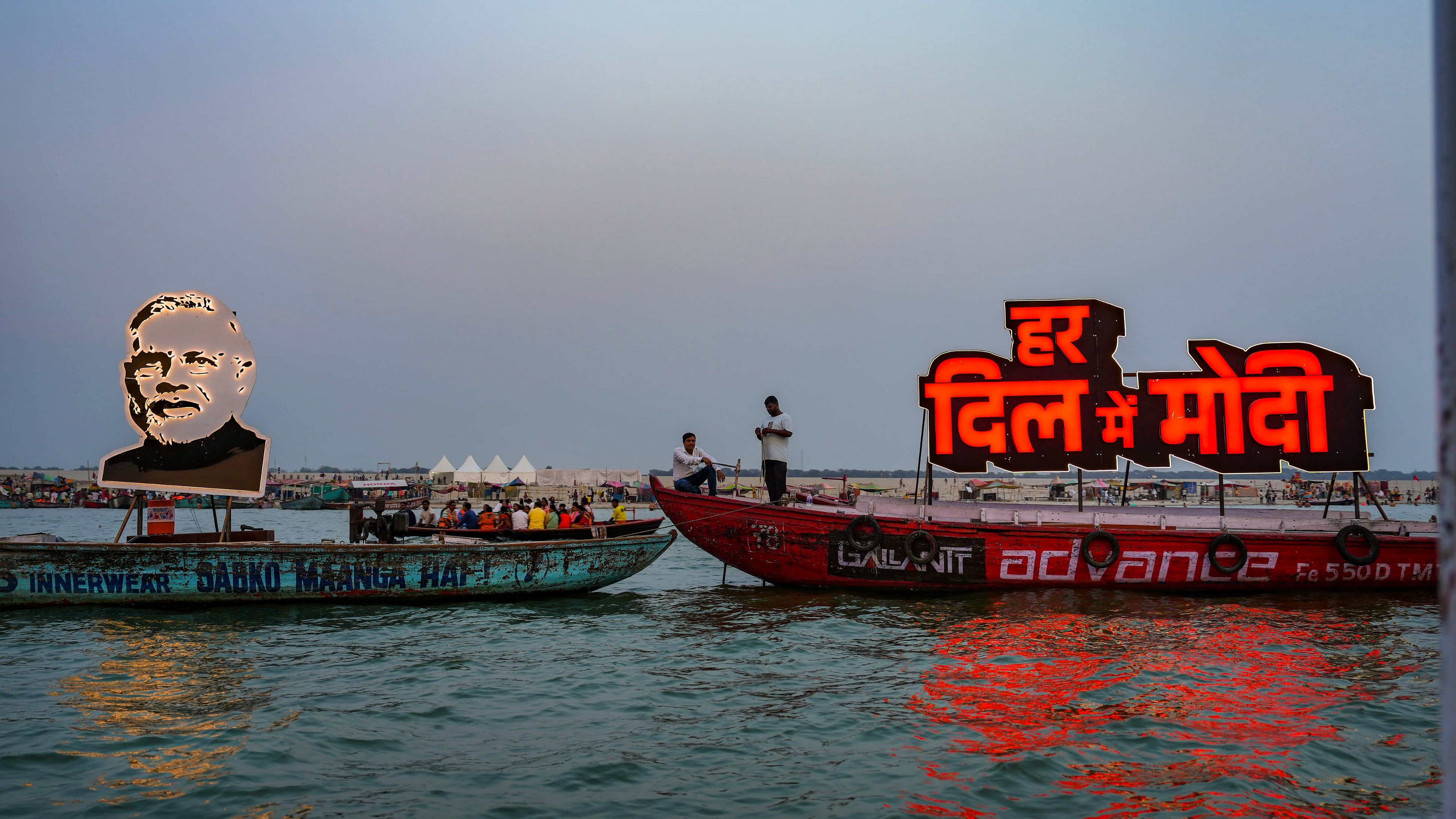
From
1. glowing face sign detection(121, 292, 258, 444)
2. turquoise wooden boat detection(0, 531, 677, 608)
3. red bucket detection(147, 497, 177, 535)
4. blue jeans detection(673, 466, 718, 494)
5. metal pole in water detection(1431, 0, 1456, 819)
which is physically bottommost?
turquoise wooden boat detection(0, 531, 677, 608)

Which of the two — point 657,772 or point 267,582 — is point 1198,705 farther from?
point 267,582

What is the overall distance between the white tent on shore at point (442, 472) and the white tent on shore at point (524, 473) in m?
5.31

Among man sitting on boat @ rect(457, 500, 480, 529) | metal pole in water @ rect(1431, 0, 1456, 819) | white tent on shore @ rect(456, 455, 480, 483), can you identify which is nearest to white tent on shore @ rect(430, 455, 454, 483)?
white tent on shore @ rect(456, 455, 480, 483)

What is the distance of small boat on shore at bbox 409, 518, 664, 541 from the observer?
19.6 m

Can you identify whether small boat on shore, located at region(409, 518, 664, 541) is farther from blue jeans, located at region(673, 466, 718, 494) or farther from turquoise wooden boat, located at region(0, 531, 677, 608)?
turquoise wooden boat, located at region(0, 531, 677, 608)

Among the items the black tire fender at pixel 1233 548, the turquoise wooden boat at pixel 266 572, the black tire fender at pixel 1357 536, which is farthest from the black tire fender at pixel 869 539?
the black tire fender at pixel 1357 536

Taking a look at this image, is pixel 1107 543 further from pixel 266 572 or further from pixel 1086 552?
pixel 266 572

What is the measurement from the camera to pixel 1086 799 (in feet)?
21.0

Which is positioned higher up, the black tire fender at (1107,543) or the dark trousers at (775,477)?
the dark trousers at (775,477)

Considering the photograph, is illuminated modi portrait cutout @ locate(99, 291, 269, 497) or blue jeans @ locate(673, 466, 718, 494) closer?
illuminated modi portrait cutout @ locate(99, 291, 269, 497)

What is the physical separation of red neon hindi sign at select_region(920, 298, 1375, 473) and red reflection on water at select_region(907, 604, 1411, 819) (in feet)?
A: 11.4

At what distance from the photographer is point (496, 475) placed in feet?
235

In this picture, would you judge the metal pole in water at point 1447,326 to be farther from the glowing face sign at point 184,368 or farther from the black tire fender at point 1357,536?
the glowing face sign at point 184,368

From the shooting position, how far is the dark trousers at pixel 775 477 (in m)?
16.6
